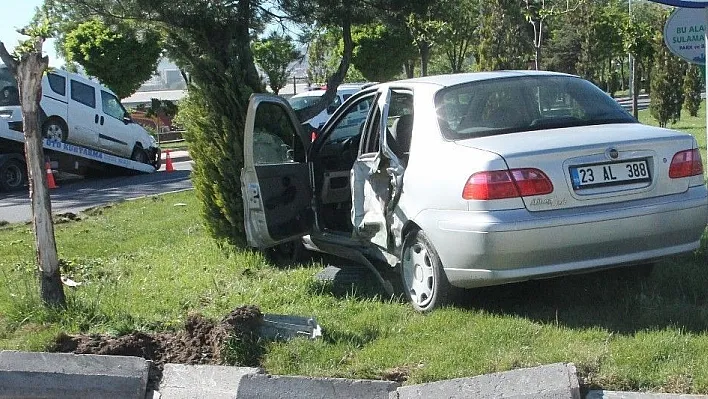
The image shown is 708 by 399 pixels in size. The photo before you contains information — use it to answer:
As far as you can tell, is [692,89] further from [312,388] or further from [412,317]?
[312,388]

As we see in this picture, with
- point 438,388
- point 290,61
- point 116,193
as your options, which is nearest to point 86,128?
point 116,193

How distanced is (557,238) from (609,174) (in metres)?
0.52

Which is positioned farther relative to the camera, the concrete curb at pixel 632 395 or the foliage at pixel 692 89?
the foliage at pixel 692 89

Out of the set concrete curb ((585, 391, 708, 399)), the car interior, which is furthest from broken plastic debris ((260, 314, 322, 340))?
the car interior

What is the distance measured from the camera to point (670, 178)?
5.50m

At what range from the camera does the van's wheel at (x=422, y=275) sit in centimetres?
570

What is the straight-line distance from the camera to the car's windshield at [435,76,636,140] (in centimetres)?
588

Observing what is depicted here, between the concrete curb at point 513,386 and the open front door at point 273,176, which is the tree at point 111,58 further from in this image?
the concrete curb at point 513,386

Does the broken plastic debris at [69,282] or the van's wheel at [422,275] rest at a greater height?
the van's wheel at [422,275]

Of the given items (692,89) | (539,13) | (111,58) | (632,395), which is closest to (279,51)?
(632,395)

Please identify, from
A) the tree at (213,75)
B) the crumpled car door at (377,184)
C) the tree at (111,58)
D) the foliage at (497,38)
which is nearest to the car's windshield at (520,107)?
the crumpled car door at (377,184)

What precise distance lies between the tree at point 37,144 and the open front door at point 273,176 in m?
1.63

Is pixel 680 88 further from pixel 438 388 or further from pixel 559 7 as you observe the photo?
pixel 438 388

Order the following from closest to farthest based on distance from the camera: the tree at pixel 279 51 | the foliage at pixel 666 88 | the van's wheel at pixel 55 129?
1. the tree at pixel 279 51
2. the van's wheel at pixel 55 129
3. the foliage at pixel 666 88
